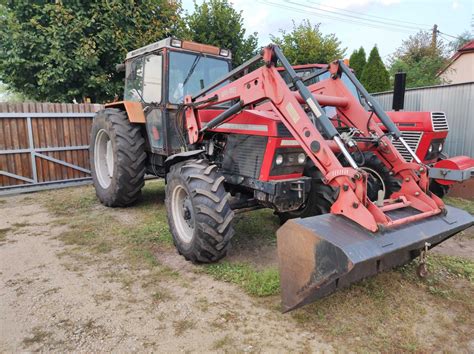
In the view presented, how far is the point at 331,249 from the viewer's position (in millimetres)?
2100

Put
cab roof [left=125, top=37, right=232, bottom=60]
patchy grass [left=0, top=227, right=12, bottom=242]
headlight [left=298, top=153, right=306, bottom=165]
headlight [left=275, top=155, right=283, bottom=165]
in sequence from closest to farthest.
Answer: headlight [left=275, top=155, right=283, bottom=165] < headlight [left=298, top=153, right=306, bottom=165] < patchy grass [left=0, top=227, right=12, bottom=242] < cab roof [left=125, top=37, right=232, bottom=60]

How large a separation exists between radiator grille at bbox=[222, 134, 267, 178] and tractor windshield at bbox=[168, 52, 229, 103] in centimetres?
128

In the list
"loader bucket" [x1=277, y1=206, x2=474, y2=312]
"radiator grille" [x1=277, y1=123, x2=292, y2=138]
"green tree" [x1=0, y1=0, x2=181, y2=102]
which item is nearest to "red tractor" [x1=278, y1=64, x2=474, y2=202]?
"radiator grille" [x1=277, y1=123, x2=292, y2=138]

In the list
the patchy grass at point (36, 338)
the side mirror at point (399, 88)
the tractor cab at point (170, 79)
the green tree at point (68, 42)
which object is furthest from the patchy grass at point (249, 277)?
the green tree at point (68, 42)

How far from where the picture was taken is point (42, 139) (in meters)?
6.96

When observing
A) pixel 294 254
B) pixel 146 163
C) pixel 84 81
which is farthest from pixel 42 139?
pixel 294 254

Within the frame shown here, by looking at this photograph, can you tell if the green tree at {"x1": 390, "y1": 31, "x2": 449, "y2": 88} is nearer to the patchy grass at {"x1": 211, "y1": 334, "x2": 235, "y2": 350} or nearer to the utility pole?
the utility pole

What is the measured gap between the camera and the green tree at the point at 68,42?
319 inches

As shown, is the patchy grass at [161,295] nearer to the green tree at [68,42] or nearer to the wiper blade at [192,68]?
the wiper blade at [192,68]

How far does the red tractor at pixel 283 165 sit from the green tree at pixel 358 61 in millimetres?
9370

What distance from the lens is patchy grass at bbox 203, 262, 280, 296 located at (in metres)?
2.81

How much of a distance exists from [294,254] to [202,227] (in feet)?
3.24

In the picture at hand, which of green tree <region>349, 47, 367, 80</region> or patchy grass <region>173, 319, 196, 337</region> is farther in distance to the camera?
green tree <region>349, 47, 367, 80</region>

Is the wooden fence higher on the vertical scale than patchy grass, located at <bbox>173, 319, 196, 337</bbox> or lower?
higher
